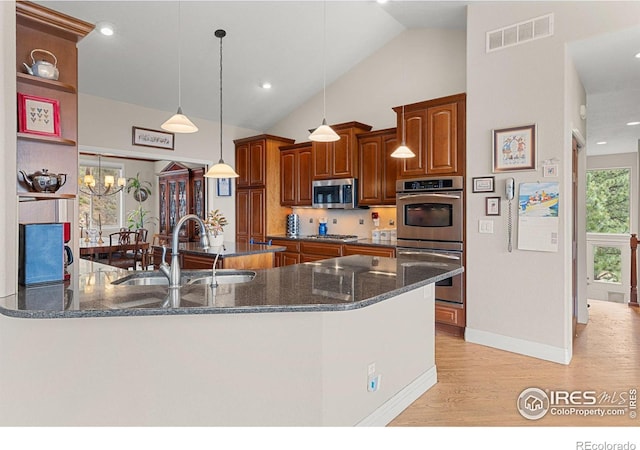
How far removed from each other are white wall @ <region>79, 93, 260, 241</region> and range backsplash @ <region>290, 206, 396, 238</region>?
1.27 meters

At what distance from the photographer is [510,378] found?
2977mm

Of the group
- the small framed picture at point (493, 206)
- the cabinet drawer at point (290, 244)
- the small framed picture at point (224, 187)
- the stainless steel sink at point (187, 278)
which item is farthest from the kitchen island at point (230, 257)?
the small framed picture at point (493, 206)

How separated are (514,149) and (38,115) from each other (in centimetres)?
356

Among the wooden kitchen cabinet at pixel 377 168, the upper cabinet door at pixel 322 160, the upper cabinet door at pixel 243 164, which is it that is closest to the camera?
the wooden kitchen cabinet at pixel 377 168

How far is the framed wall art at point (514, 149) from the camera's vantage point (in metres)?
3.40

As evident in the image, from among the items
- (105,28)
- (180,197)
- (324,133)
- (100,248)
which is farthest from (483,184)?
(180,197)

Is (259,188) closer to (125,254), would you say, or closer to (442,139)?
(125,254)

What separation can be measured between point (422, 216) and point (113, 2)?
12.1ft

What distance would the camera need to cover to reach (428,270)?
252 centimetres

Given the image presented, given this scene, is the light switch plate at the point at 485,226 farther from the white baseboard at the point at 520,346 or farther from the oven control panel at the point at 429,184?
the white baseboard at the point at 520,346

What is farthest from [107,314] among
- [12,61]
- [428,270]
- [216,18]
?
[216,18]

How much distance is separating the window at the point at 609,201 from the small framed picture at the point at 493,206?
5.96 m

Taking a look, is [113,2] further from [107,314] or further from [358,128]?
[107,314]

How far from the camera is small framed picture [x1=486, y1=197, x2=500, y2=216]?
363 centimetres
